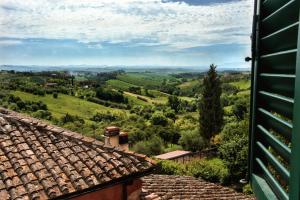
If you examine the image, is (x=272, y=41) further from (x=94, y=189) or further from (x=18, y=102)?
(x=18, y=102)

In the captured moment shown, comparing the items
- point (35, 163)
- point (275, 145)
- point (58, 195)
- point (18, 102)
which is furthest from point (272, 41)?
point (18, 102)

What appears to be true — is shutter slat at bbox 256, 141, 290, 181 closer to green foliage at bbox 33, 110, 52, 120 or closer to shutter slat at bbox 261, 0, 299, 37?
shutter slat at bbox 261, 0, 299, 37

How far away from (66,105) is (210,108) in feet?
108

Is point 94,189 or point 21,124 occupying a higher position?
point 21,124

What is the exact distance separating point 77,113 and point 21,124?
52.9 metres

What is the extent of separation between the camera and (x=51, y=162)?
211 inches

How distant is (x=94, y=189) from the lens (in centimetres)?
498

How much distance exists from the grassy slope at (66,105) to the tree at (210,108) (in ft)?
83.9

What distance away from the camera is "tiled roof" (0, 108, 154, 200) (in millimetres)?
4695

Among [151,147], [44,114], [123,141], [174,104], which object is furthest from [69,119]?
[123,141]

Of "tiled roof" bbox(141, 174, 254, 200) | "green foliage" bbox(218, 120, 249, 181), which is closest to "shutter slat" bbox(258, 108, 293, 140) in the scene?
"tiled roof" bbox(141, 174, 254, 200)

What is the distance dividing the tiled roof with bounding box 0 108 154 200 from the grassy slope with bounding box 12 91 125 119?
5020 centimetres

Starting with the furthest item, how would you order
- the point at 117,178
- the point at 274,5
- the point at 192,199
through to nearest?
the point at 192,199, the point at 117,178, the point at 274,5

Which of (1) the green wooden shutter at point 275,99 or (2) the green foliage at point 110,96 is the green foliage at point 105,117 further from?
(1) the green wooden shutter at point 275,99
